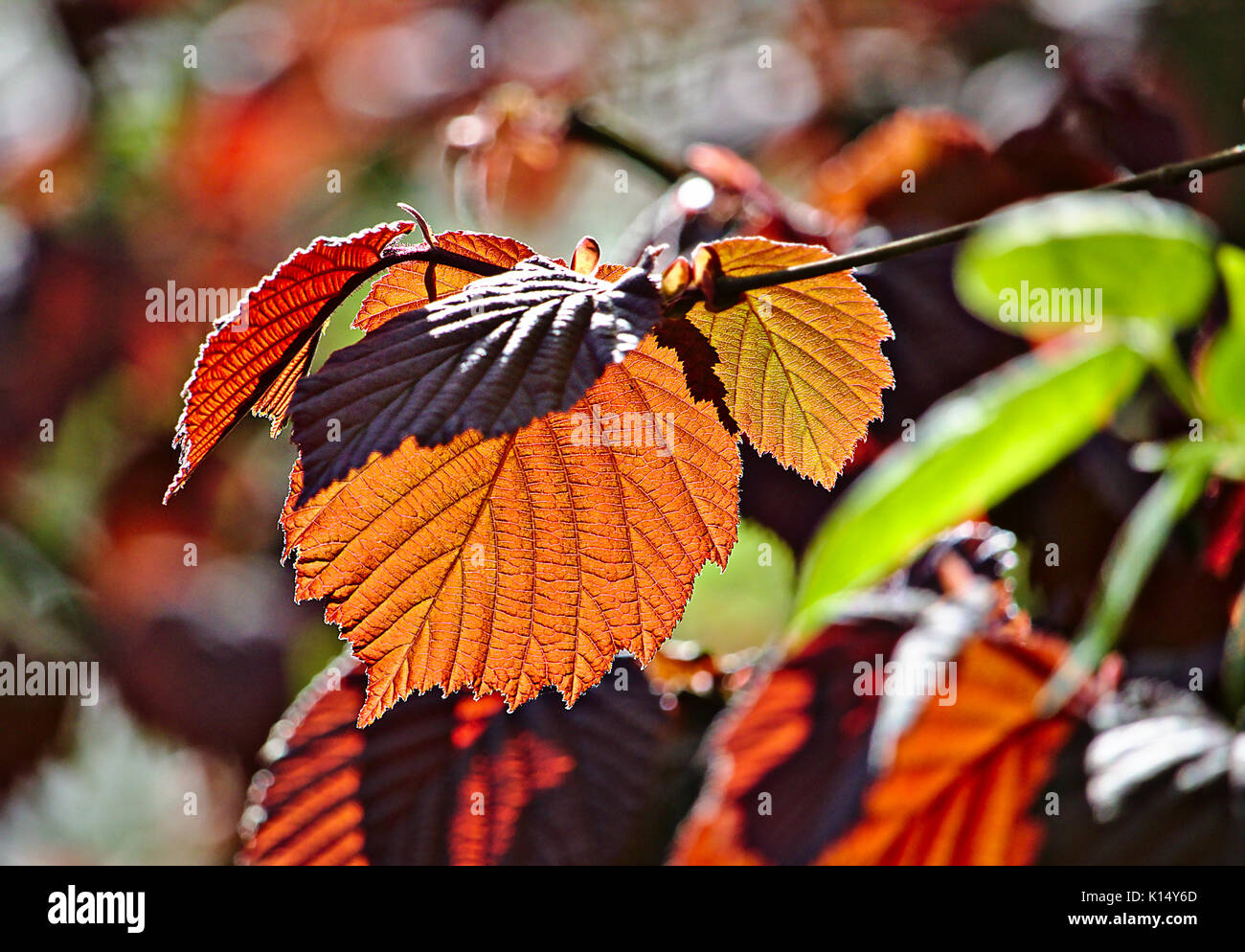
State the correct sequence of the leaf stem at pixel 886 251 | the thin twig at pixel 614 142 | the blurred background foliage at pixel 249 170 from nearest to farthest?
the leaf stem at pixel 886 251
the thin twig at pixel 614 142
the blurred background foliage at pixel 249 170

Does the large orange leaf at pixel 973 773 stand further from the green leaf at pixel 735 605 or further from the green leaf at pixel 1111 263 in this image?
the green leaf at pixel 735 605

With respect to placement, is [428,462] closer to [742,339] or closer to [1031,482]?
[742,339]

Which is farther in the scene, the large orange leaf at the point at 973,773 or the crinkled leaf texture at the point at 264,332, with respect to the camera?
the large orange leaf at the point at 973,773

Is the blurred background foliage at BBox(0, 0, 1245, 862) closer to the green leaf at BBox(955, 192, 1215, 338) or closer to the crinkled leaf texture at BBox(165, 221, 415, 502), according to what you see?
the crinkled leaf texture at BBox(165, 221, 415, 502)

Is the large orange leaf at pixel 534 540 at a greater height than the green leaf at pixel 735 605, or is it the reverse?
the green leaf at pixel 735 605

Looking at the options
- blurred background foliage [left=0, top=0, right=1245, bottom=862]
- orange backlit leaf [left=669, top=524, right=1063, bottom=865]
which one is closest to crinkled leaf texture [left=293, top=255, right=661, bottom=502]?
orange backlit leaf [left=669, top=524, right=1063, bottom=865]

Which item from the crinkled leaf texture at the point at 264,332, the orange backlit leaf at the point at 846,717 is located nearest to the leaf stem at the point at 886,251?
the crinkled leaf texture at the point at 264,332
